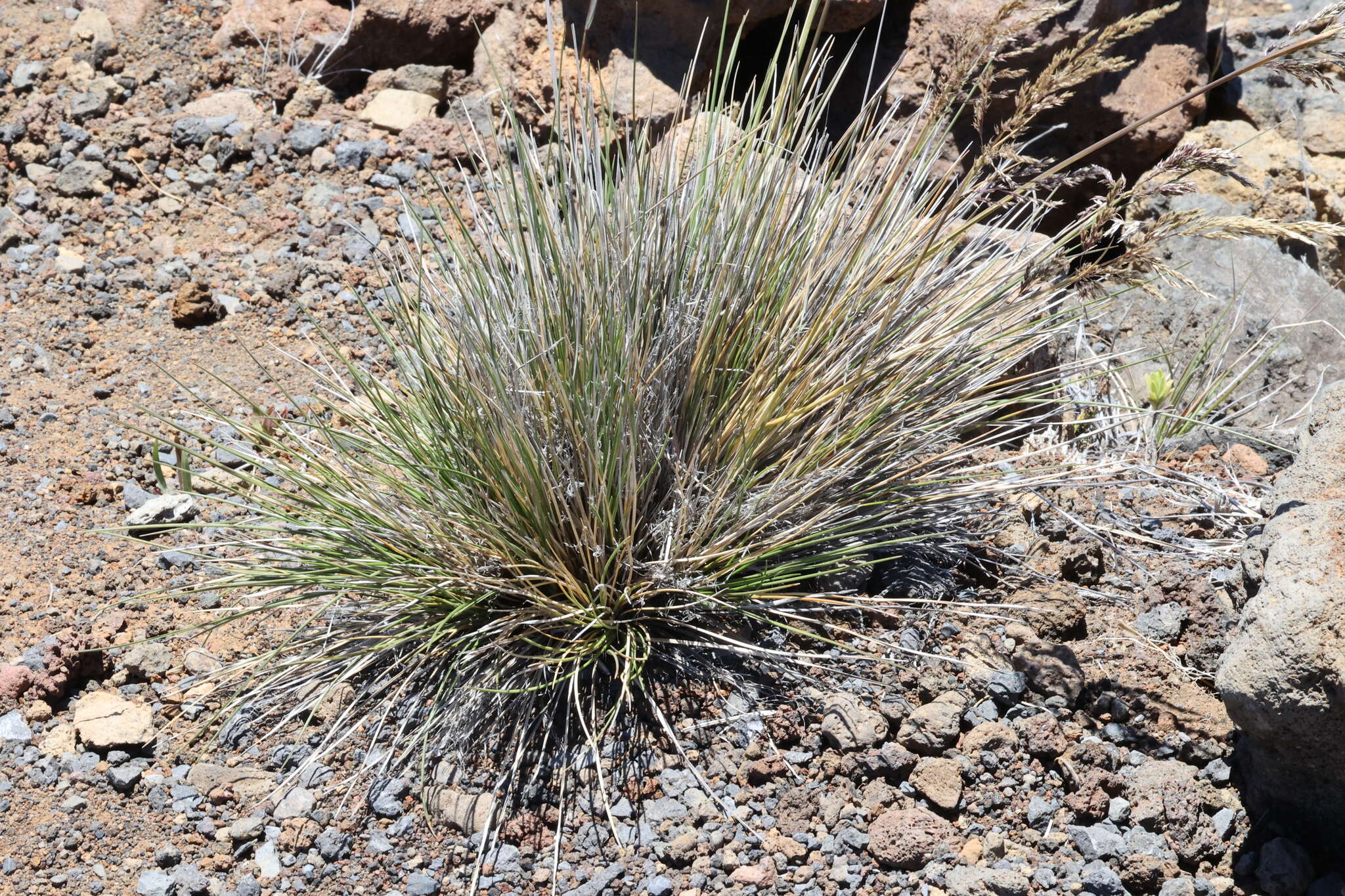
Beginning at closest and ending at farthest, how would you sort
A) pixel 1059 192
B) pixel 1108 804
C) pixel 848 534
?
pixel 1108 804 → pixel 848 534 → pixel 1059 192

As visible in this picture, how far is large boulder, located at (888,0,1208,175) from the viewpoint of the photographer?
10.6 ft

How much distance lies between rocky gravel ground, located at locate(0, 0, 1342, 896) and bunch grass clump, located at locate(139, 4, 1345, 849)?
4.2 inches

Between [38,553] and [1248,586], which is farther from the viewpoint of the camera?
[38,553]

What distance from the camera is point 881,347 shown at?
2297mm

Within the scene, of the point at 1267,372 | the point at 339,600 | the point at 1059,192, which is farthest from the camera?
the point at 1059,192

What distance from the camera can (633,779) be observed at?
76.9 inches

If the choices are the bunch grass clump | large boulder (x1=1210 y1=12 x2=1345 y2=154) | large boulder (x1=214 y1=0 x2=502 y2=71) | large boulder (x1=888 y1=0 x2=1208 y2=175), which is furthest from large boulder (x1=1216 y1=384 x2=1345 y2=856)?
large boulder (x1=214 y1=0 x2=502 y2=71)

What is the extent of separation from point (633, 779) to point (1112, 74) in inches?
101

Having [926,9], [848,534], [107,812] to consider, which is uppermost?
[926,9]

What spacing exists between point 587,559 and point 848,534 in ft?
1.55

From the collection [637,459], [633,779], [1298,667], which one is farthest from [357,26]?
[1298,667]

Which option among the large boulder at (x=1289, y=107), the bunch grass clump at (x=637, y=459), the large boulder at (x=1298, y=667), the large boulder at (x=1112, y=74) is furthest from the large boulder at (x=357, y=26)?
the large boulder at (x=1298, y=667)

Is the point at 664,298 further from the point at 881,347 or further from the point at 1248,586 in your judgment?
the point at 1248,586

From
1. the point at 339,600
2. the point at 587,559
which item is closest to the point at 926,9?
the point at 587,559
